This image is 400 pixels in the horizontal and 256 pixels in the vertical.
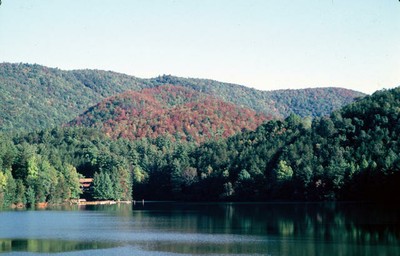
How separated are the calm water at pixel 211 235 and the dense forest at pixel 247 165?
39080 mm

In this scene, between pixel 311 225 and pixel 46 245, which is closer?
pixel 46 245

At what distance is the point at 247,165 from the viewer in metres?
153

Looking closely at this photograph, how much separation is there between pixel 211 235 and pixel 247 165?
89.0 m

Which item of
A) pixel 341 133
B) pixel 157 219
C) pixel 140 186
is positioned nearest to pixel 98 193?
pixel 140 186

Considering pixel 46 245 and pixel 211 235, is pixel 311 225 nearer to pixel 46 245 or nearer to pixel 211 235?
pixel 211 235

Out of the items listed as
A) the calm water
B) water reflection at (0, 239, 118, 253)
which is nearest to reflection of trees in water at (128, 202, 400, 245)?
the calm water

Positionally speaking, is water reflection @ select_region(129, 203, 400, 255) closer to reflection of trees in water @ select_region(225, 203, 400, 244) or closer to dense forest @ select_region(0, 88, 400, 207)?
reflection of trees in water @ select_region(225, 203, 400, 244)

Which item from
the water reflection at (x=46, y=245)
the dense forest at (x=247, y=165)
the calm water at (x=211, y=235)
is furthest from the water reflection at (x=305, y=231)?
the dense forest at (x=247, y=165)

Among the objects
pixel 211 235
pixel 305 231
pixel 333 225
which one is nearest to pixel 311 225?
pixel 333 225

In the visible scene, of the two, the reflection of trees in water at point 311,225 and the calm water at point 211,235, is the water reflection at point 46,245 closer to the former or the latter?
the calm water at point 211,235

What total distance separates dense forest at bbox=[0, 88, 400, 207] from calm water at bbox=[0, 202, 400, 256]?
39.1m

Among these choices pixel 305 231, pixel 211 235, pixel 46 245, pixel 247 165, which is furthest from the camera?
pixel 247 165

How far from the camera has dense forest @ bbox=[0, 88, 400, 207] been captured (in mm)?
127125

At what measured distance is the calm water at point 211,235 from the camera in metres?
52.7
